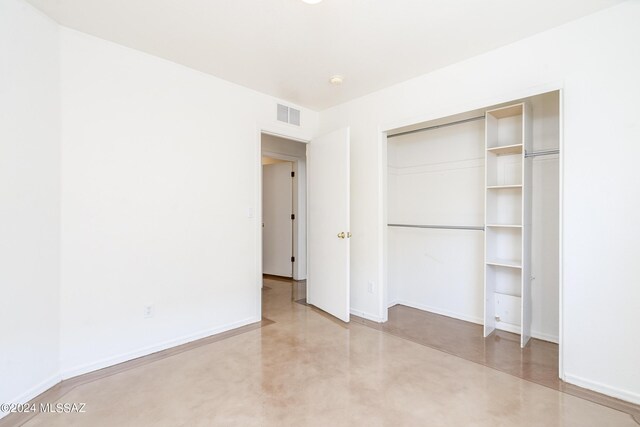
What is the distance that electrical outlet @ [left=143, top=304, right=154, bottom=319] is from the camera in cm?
254

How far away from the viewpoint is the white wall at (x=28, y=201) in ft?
5.90

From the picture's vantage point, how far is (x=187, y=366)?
2.37 m

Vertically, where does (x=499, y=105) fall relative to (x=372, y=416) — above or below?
above

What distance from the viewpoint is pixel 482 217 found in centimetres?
326

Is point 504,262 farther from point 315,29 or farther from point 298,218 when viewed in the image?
point 298,218

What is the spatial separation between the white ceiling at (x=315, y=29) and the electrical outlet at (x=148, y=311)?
2.13m

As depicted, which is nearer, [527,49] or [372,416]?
[372,416]

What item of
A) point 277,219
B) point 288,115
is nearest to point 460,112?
point 288,115

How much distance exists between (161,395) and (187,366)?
0.38m

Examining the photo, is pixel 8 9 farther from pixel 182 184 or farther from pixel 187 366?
pixel 187 366

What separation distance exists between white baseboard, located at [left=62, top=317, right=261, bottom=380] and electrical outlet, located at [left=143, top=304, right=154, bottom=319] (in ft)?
0.86

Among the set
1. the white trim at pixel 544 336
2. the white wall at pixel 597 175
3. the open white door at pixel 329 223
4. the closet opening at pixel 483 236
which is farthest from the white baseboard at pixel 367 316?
the white wall at pixel 597 175

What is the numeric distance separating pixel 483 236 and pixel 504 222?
29 centimetres

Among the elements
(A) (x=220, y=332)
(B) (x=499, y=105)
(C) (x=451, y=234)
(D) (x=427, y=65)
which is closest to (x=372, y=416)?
(A) (x=220, y=332)
